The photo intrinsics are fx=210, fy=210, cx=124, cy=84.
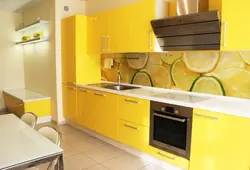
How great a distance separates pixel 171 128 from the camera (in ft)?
7.61

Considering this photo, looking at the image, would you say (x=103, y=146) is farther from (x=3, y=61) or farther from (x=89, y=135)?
(x=3, y=61)

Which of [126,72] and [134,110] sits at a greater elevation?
[126,72]

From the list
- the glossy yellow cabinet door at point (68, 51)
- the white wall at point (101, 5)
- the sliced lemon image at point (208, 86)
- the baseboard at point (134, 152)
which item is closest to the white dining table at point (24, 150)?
the baseboard at point (134, 152)

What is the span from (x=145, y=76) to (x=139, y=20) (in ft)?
2.93

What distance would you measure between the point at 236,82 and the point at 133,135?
1.37m

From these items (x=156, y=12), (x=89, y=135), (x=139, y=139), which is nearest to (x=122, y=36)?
(x=156, y=12)

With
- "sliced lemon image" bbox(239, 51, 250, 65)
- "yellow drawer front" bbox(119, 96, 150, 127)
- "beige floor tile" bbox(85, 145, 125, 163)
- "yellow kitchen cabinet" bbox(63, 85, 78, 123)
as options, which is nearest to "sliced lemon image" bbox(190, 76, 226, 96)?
"sliced lemon image" bbox(239, 51, 250, 65)

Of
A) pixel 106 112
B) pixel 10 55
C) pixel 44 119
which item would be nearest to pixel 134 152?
pixel 106 112

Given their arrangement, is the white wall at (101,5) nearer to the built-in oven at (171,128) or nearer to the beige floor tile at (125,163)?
the built-in oven at (171,128)

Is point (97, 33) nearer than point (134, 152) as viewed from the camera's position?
No

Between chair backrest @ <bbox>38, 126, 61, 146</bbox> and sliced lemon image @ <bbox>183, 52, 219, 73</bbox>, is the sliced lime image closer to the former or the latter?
sliced lemon image @ <bbox>183, 52, 219, 73</bbox>

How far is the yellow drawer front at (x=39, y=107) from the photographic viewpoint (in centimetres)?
409

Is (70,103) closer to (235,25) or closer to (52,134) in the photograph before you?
(52,134)

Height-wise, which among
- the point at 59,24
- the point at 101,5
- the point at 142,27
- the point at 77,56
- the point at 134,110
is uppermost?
the point at 101,5
